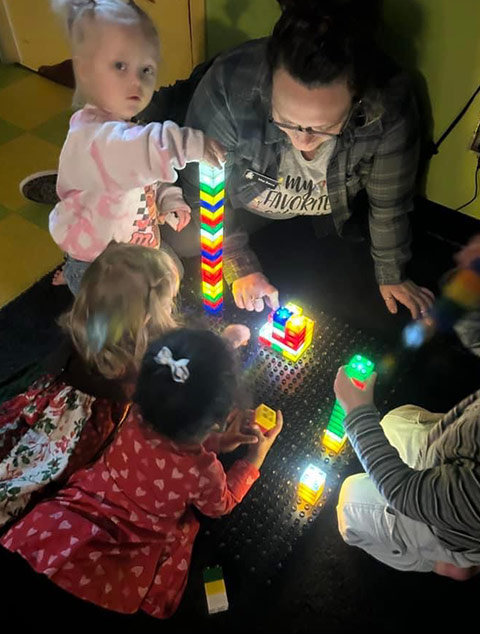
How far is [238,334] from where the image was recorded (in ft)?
4.88

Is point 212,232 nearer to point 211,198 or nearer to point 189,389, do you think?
point 211,198

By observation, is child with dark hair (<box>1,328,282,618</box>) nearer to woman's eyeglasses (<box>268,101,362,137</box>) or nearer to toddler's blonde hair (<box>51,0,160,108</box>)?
woman's eyeglasses (<box>268,101,362,137</box>)

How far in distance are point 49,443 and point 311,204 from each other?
864mm

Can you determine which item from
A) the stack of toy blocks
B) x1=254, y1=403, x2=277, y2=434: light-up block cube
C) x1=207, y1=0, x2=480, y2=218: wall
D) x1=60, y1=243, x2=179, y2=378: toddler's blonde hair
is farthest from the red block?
x1=207, y1=0, x2=480, y2=218: wall

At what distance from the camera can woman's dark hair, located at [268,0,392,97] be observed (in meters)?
1.11

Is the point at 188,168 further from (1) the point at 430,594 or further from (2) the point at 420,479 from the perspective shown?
(1) the point at 430,594

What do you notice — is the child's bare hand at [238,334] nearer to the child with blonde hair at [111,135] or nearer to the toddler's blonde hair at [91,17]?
the child with blonde hair at [111,135]

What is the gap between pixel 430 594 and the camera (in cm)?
124

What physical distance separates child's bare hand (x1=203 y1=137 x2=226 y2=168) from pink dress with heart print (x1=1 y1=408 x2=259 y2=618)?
489 mm

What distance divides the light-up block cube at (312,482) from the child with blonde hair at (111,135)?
0.66 m

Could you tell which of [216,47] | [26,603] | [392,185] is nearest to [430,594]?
[26,603]

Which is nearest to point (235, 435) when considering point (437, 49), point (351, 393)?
point (351, 393)

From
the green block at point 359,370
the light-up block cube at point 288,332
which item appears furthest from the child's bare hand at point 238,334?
the green block at point 359,370

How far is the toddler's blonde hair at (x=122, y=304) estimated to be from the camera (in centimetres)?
117
